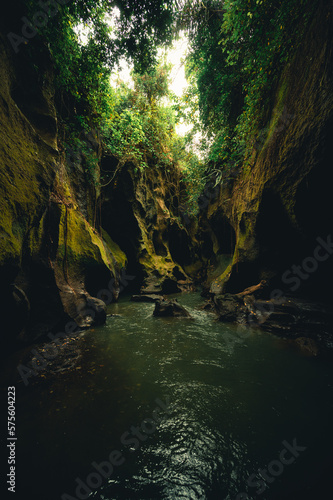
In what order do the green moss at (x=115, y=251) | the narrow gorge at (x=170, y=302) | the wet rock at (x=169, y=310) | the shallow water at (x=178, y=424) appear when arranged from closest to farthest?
the shallow water at (x=178, y=424), the narrow gorge at (x=170, y=302), the wet rock at (x=169, y=310), the green moss at (x=115, y=251)

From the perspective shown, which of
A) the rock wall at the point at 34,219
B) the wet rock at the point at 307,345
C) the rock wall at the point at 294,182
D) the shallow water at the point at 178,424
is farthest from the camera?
the wet rock at the point at 307,345

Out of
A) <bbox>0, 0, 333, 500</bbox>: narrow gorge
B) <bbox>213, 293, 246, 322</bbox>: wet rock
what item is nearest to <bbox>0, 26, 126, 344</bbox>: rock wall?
<bbox>0, 0, 333, 500</bbox>: narrow gorge

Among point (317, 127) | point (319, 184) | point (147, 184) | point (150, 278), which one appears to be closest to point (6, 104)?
point (317, 127)

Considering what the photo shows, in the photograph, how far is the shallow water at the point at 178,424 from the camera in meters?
1.95

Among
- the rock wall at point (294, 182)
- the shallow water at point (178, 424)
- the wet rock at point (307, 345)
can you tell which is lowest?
the shallow water at point (178, 424)

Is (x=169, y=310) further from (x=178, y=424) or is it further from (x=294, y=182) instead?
(x=294, y=182)

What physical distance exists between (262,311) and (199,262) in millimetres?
15477

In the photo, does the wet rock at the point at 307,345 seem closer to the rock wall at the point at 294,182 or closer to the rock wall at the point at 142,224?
the rock wall at the point at 294,182

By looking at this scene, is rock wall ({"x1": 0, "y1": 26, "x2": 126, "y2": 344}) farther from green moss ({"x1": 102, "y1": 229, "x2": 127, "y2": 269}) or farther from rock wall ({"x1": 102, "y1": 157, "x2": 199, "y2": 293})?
rock wall ({"x1": 102, "y1": 157, "x2": 199, "y2": 293})

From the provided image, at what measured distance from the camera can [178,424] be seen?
8.80 ft

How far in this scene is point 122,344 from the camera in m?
5.01

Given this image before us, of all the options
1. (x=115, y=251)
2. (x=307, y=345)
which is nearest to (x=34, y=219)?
(x=307, y=345)

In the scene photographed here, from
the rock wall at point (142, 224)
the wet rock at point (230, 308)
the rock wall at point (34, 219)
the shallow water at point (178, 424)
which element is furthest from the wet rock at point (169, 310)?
the rock wall at point (142, 224)

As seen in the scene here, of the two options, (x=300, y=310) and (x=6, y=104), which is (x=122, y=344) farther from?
(x=6, y=104)
